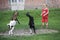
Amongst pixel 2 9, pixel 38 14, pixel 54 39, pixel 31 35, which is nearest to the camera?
pixel 54 39

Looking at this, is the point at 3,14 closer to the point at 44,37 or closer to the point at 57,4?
the point at 57,4

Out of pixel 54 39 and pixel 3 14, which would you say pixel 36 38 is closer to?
pixel 54 39

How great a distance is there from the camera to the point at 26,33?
12.5 metres

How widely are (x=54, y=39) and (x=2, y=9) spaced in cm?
1535

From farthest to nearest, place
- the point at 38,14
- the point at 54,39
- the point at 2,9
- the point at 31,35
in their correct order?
the point at 2,9 → the point at 38,14 → the point at 31,35 → the point at 54,39

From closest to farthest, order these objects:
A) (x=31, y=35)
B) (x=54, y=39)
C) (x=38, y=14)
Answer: (x=54, y=39) → (x=31, y=35) → (x=38, y=14)

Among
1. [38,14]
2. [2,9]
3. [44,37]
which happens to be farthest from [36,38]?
[2,9]

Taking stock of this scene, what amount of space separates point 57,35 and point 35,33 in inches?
39.5

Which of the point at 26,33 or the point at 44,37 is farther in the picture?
the point at 26,33

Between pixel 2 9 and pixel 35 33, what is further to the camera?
pixel 2 9

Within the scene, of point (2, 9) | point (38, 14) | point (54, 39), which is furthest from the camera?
point (2, 9)

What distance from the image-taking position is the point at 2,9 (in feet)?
85.5

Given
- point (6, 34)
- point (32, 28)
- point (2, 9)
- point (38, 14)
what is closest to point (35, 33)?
point (32, 28)

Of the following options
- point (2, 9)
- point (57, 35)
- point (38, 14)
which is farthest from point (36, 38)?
point (2, 9)
